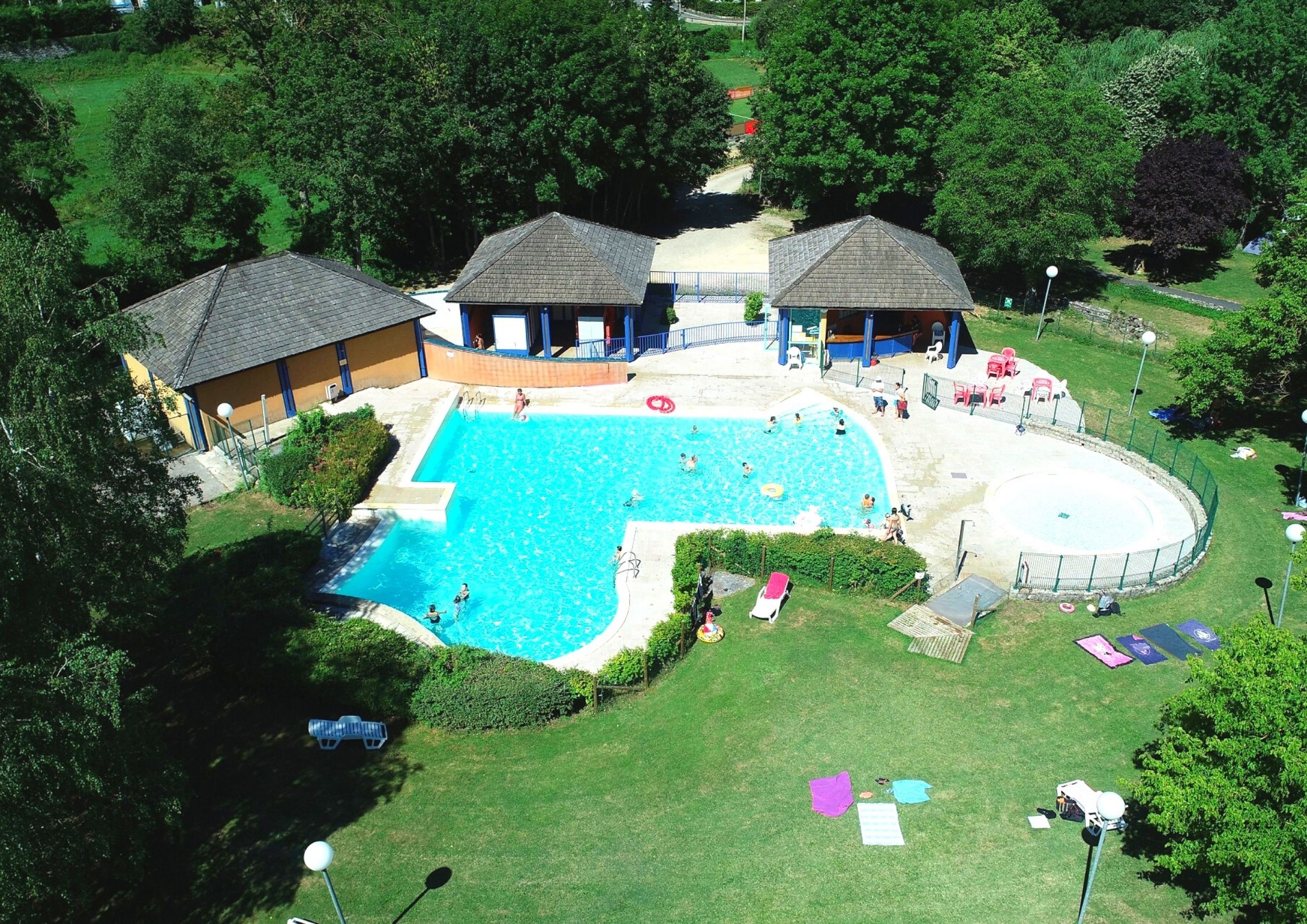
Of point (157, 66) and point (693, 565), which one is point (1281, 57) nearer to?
point (693, 565)

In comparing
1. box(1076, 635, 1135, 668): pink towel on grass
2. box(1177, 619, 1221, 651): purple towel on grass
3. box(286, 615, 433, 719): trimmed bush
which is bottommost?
box(1177, 619, 1221, 651): purple towel on grass

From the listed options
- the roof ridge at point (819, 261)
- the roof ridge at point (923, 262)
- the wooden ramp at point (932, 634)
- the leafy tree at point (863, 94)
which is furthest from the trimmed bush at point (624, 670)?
the leafy tree at point (863, 94)

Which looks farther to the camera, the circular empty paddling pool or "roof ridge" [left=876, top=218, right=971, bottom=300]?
"roof ridge" [left=876, top=218, right=971, bottom=300]

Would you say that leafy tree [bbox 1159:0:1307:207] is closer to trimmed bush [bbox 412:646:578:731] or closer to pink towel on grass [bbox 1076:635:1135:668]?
pink towel on grass [bbox 1076:635:1135:668]

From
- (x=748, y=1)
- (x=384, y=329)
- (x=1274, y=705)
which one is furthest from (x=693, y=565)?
(x=748, y=1)

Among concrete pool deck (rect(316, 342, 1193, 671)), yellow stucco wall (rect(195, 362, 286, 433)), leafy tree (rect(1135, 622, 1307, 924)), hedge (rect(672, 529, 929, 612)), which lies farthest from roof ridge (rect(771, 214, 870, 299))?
leafy tree (rect(1135, 622, 1307, 924))

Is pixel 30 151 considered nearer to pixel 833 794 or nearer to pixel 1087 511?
pixel 833 794

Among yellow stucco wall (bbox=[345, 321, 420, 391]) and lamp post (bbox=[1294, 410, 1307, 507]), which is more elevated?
yellow stucco wall (bbox=[345, 321, 420, 391])
